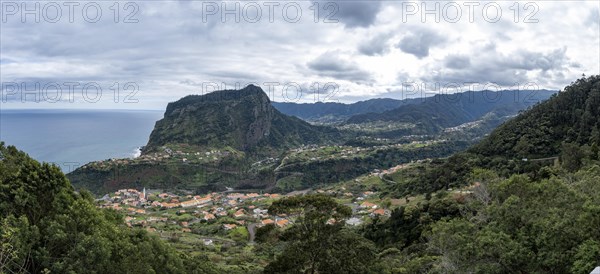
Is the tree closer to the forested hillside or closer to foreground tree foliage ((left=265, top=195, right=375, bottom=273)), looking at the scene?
the forested hillside

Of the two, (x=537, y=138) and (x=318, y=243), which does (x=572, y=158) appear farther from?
(x=318, y=243)

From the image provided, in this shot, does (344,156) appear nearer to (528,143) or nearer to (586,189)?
(528,143)

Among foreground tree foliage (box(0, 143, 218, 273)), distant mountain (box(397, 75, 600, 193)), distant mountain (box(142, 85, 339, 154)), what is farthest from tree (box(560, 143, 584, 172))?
distant mountain (box(142, 85, 339, 154))

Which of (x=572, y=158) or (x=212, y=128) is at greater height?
(x=212, y=128)

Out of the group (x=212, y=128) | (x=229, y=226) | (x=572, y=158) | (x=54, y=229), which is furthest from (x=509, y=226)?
(x=212, y=128)

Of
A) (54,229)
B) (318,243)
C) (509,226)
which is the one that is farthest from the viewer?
(318,243)
